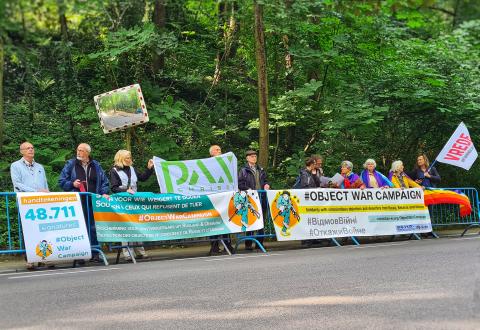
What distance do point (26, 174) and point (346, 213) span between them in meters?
6.83

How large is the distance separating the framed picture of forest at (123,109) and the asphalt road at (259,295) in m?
4.96

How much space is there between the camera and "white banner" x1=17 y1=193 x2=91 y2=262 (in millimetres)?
10266

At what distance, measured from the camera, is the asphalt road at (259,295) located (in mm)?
5414

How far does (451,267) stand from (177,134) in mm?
10402

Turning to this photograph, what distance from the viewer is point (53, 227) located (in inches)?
413

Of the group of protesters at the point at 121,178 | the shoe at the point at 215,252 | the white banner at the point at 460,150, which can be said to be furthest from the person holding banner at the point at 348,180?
the shoe at the point at 215,252

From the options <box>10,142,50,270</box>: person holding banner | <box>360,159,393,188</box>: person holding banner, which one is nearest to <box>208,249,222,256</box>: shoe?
<box>10,142,50,270</box>: person holding banner

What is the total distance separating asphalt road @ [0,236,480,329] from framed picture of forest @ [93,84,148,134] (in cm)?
496

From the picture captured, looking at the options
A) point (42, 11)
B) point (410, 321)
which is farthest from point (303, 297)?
point (42, 11)

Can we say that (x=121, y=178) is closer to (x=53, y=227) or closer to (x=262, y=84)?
(x=53, y=227)

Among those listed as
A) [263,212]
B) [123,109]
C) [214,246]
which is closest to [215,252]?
[214,246]

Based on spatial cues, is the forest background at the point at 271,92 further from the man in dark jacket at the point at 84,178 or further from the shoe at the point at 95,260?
the shoe at the point at 95,260

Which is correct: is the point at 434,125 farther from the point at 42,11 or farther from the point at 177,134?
the point at 42,11

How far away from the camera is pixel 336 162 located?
18266 mm
